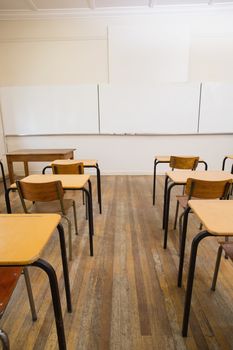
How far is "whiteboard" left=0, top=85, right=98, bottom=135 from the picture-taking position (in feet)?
14.6

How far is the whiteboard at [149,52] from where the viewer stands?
13.5 ft

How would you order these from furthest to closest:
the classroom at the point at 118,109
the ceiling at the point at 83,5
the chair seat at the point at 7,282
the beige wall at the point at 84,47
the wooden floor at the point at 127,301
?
the beige wall at the point at 84,47 → the ceiling at the point at 83,5 → the classroom at the point at 118,109 → the wooden floor at the point at 127,301 → the chair seat at the point at 7,282

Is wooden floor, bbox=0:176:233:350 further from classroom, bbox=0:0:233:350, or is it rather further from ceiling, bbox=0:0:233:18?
ceiling, bbox=0:0:233:18

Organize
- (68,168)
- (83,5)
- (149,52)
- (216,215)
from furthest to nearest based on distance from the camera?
(149,52), (83,5), (68,168), (216,215)

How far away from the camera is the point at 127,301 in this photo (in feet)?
4.80

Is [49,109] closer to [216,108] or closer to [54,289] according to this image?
[216,108]

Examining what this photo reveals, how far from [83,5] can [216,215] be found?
4362 mm

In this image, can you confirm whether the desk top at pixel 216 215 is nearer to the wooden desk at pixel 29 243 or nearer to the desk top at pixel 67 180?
the wooden desk at pixel 29 243

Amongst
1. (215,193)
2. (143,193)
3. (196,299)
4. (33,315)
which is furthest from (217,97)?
(33,315)

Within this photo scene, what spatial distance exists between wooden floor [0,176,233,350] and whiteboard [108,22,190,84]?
3.20m

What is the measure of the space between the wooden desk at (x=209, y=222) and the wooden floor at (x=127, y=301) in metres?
0.17

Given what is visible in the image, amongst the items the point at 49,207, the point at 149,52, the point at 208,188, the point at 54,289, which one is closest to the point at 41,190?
the point at 49,207

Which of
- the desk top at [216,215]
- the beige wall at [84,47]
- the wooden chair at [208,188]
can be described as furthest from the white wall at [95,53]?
the desk top at [216,215]

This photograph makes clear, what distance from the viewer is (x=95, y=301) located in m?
1.47
